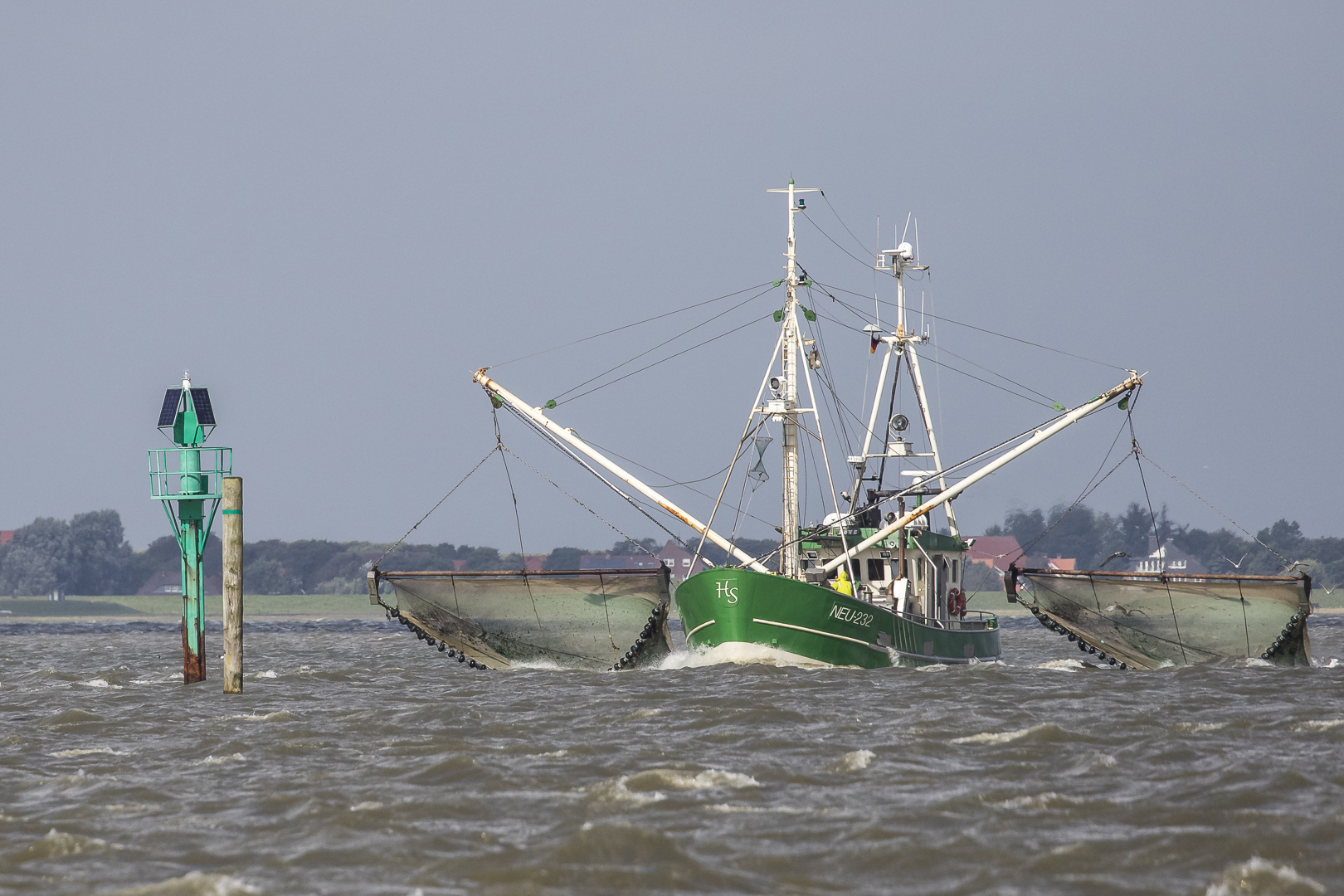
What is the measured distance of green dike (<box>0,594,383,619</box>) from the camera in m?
144

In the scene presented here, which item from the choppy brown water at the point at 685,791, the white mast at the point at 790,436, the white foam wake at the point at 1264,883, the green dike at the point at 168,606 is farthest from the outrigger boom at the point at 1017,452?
the green dike at the point at 168,606

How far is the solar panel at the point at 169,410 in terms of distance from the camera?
27031 mm

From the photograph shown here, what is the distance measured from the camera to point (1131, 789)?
13547mm

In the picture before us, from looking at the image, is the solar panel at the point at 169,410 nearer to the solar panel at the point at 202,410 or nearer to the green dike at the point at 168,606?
the solar panel at the point at 202,410

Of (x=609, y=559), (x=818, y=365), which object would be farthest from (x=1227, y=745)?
(x=609, y=559)

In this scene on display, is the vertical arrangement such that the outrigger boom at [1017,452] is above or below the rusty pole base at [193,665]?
above

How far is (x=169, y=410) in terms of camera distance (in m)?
27.1

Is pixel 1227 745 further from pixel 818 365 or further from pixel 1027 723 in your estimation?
pixel 818 365

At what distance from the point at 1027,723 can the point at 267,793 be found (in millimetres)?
10808

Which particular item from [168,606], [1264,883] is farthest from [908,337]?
[168,606]

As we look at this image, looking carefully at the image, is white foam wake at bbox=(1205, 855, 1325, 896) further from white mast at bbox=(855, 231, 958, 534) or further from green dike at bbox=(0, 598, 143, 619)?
green dike at bbox=(0, 598, 143, 619)

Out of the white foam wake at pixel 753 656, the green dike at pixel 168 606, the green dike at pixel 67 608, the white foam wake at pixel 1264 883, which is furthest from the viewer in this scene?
the green dike at pixel 168 606

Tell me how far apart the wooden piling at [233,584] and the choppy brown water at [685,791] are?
1.28 metres

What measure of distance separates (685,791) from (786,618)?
51.1ft
